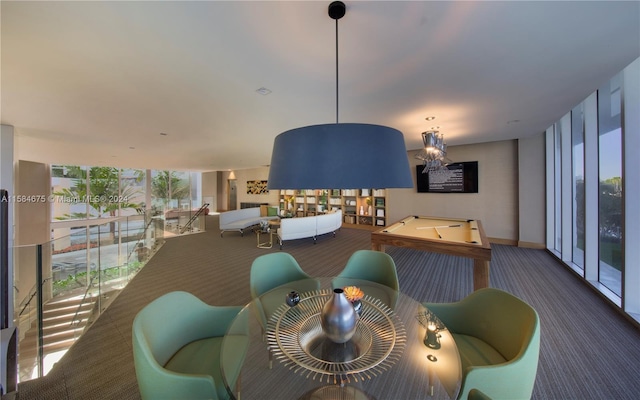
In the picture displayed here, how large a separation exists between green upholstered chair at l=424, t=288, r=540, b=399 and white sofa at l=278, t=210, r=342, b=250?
412 cm

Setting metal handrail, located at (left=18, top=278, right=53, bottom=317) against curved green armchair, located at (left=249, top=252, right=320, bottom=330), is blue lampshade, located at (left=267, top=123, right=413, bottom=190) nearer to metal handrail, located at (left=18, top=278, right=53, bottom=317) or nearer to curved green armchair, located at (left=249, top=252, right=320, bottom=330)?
curved green armchair, located at (left=249, top=252, right=320, bottom=330)

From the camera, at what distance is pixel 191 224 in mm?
8078

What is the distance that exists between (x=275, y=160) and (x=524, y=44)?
225 cm

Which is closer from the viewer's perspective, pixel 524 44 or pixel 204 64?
pixel 524 44

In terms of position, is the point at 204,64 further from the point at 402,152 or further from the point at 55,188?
the point at 55,188

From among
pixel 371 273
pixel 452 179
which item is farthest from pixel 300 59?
pixel 452 179

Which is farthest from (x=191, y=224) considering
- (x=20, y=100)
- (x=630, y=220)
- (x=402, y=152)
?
(x=630, y=220)

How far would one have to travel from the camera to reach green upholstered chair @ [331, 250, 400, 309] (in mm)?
2033

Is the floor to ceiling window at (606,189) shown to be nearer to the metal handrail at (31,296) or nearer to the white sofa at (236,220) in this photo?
the metal handrail at (31,296)

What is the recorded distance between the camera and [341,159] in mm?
907

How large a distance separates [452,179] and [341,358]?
606 centimetres

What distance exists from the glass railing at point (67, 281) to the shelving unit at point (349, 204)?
492 centimetres

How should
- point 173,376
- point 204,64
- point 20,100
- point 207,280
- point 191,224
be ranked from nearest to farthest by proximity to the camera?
point 173,376
point 204,64
point 20,100
point 207,280
point 191,224

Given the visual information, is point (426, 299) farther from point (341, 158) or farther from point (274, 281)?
point (341, 158)
